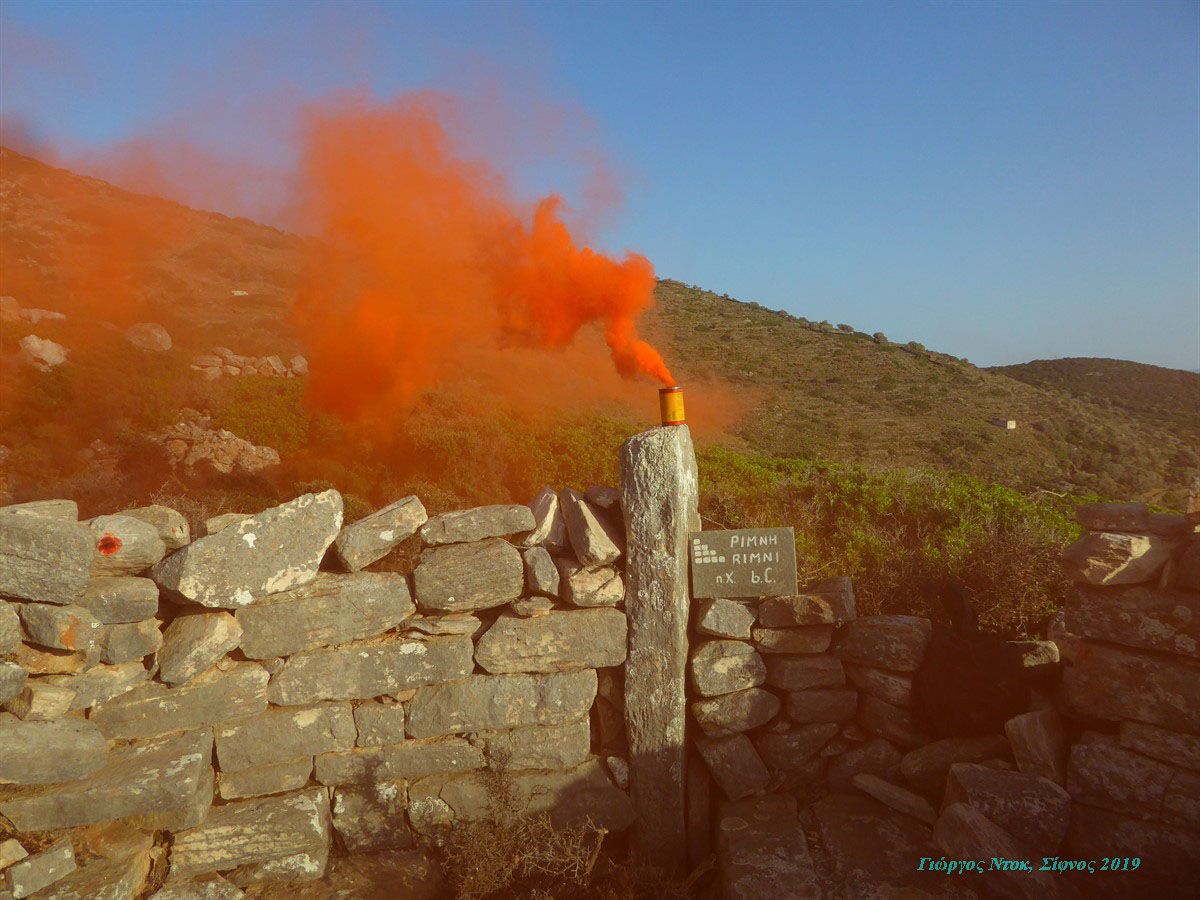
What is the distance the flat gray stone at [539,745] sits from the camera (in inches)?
192

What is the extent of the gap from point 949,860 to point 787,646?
158 centimetres

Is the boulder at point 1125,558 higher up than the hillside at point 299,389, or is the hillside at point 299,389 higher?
the hillside at point 299,389

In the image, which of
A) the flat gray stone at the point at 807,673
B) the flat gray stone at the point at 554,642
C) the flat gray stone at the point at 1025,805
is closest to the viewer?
the flat gray stone at the point at 1025,805

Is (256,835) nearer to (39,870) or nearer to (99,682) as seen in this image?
(39,870)

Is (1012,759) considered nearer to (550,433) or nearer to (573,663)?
(573,663)

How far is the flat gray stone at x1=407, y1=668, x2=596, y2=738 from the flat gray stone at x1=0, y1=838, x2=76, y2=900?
189 centimetres

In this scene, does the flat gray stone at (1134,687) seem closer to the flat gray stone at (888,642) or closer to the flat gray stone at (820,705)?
the flat gray stone at (888,642)

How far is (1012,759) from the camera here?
4.71m

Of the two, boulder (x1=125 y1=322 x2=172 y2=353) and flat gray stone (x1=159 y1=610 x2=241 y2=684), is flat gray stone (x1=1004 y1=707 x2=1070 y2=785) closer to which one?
flat gray stone (x1=159 y1=610 x2=241 y2=684)

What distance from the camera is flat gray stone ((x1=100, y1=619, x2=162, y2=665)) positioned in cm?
399

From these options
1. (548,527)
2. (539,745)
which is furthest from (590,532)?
(539,745)

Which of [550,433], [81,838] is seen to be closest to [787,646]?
[81,838]

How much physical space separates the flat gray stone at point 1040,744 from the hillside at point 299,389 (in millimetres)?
6812

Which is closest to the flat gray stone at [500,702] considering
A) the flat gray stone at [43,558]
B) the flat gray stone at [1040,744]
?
the flat gray stone at [43,558]
